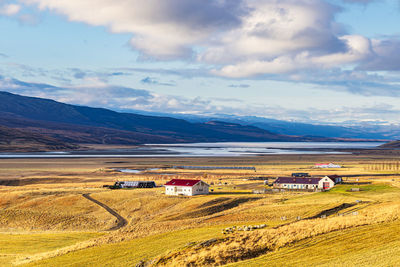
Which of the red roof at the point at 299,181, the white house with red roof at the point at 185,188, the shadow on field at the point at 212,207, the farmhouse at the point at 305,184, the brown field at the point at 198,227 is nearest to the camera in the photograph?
the brown field at the point at 198,227

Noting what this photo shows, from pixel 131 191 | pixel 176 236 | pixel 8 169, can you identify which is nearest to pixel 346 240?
pixel 176 236

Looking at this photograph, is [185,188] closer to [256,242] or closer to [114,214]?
[114,214]

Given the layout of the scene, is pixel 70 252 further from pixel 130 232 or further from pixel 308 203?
pixel 308 203

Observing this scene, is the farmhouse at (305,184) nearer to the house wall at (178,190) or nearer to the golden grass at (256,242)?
the house wall at (178,190)

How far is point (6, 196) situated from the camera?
79688 millimetres

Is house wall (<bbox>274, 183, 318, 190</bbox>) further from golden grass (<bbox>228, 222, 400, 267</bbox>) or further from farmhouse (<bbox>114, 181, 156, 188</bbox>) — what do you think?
golden grass (<bbox>228, 222, 400, 267</bbox>)

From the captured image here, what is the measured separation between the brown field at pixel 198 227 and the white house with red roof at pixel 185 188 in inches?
80.0

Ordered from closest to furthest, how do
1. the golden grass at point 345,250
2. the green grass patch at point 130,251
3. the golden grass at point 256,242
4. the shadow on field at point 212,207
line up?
the golden grass at point 345,250
the golden grass at point 256,242
the green grass patch at point 130,251
the shadow on field at point 212,207

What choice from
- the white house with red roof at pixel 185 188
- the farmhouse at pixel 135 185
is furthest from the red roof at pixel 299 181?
the farmhouse at pixel 135 185

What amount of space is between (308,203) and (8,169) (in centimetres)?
10648

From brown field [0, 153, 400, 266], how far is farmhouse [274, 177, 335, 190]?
5.69m

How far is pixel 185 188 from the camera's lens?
81188 mm

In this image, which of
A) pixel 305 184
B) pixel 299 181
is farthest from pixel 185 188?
pixel 305 184

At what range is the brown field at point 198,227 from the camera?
3375 centimetres
